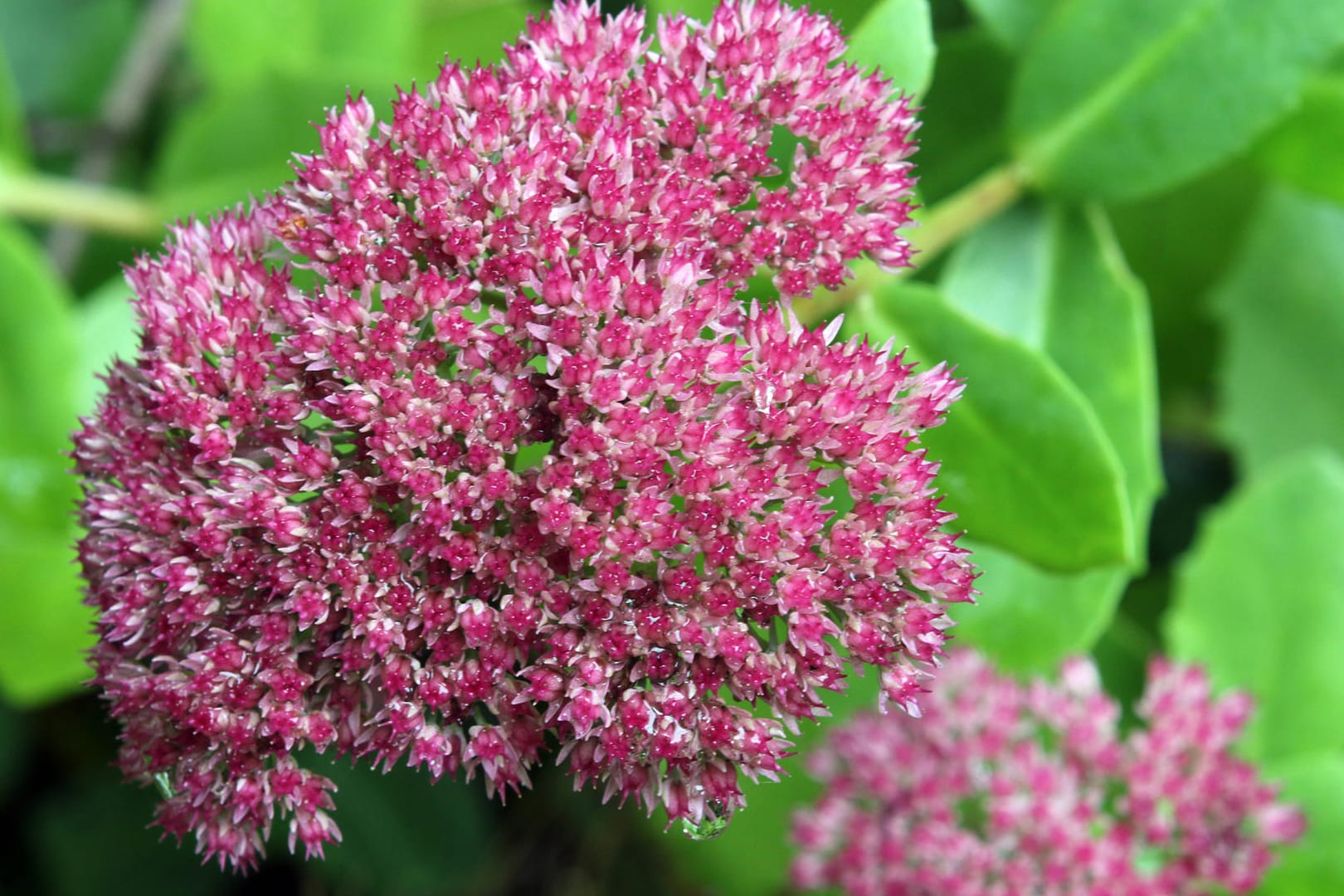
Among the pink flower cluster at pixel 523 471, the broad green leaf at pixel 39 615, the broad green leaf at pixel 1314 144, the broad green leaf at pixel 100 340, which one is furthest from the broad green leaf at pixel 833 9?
the broad green leaf at pixel 39 615

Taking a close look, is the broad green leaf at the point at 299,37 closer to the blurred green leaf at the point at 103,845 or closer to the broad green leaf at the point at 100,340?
the broad green leaf at the point at 100,340

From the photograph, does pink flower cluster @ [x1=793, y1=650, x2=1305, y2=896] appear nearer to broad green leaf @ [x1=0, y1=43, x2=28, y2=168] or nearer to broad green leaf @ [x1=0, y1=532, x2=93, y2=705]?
broad green leaf @ [x1=0, y1=532, x2=93, y2=705]

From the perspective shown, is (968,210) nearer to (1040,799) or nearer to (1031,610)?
(1031,610)

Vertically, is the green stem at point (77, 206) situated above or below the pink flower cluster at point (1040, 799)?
above

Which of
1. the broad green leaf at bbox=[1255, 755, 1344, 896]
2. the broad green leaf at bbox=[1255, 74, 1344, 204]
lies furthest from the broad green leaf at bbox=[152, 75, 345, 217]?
the broad green leaf at bbox=[1255, 755, 1344, 896]

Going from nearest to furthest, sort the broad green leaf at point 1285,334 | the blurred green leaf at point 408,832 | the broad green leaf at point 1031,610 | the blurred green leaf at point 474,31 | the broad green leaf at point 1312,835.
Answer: the broad green leaf at point 1031,610, the broad green leaf at point 1312,835, the blurred green leaf at point 474,31, the broad green leaf at point 1285,334, the blurred green leaf at point 408,832

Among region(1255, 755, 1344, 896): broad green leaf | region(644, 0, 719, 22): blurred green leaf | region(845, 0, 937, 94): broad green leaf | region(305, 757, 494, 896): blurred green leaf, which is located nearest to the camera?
region(845, 0, 937, 94): broad green leaf
